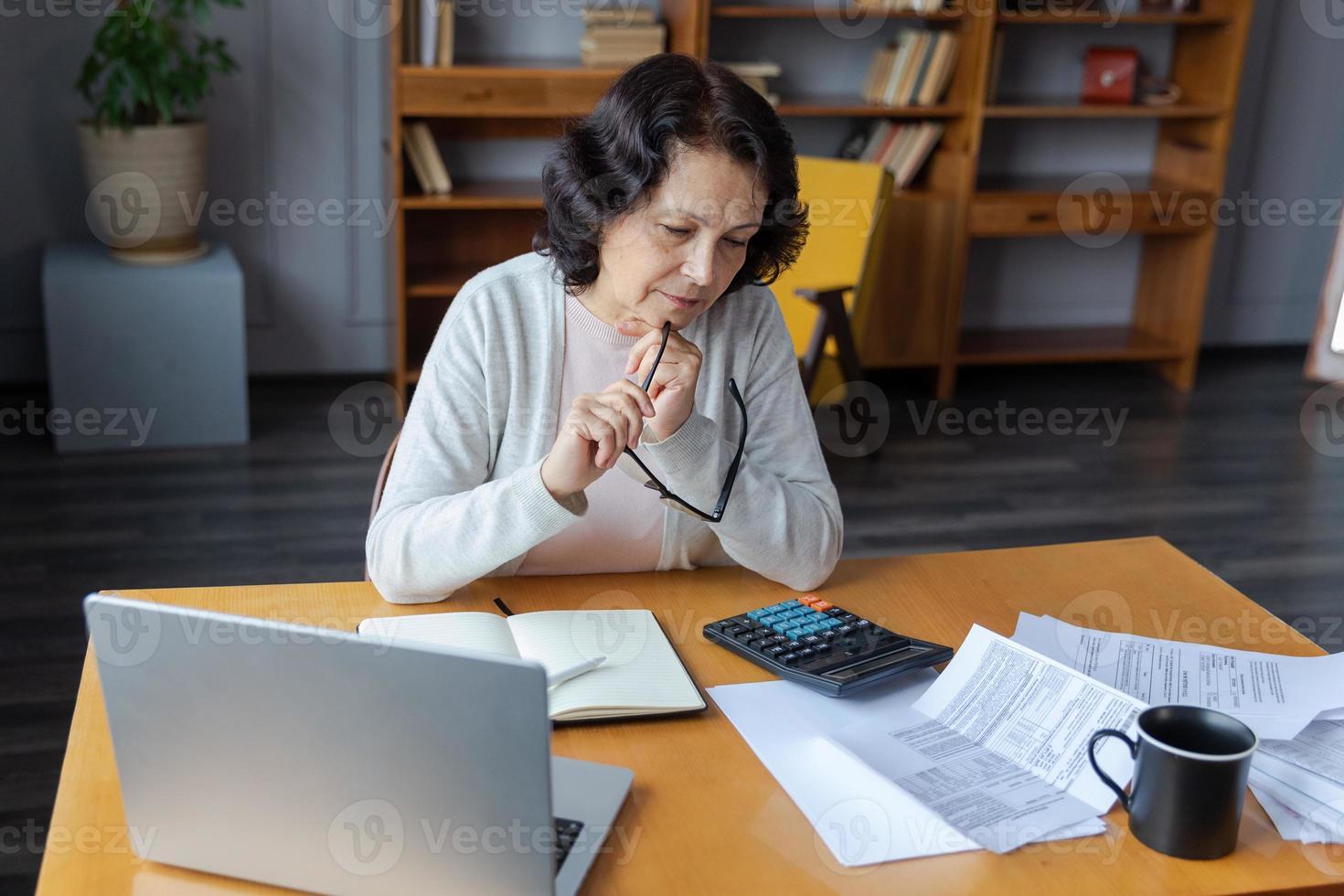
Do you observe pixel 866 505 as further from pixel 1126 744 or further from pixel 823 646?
pixel 1126 744

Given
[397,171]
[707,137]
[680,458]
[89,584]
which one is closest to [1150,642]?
[680,458]

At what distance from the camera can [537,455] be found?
62.5 inches

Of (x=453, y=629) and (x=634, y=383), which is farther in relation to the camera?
(x=634, y=383)

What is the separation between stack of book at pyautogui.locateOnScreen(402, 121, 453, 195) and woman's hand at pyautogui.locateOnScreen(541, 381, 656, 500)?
9.09ft

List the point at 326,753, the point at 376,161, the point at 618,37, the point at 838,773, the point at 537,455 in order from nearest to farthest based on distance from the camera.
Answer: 1. the point at 326,753
2. the point at 838,773
3. the point at 537,455
4. the point at 618,37
5. the point at 376,161

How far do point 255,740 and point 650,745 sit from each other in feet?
1.25

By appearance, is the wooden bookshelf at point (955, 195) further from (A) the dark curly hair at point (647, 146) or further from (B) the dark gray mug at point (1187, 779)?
(B) the dark gray mug at point (1187, 779)

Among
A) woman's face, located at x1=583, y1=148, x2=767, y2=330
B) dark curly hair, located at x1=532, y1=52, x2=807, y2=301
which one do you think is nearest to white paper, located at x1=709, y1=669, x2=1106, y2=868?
woman's face, located at x1=583, y1=148, x2=767, y2=330

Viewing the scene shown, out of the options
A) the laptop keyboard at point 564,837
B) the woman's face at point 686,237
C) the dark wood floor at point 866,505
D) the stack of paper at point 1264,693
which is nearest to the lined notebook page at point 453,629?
Answer: the laptop keyboard at point 564,837

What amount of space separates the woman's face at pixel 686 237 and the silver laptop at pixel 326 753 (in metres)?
0.71

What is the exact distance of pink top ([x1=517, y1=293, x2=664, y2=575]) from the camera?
5.25 ft

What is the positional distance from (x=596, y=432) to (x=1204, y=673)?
2.11 ft

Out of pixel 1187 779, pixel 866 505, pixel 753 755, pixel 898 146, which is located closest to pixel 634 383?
pixel 753 755

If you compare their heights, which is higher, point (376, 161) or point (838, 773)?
point (376, 161)
